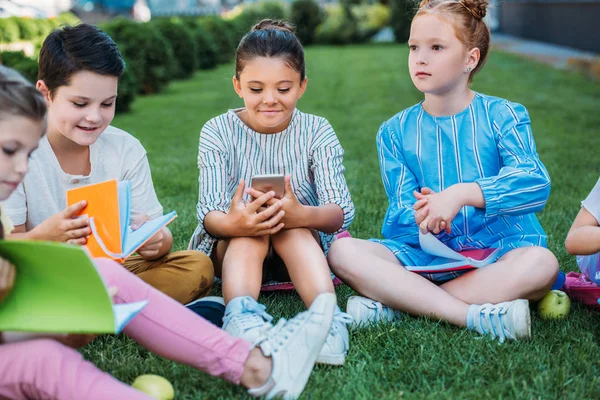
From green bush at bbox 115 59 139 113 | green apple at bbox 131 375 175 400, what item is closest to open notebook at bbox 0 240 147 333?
green apple at bbox 131 375 175 400

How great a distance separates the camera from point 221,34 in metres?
18.5

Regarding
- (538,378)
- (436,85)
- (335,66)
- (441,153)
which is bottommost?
(335,66)

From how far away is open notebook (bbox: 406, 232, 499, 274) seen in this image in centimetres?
275

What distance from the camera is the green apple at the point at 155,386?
2.07m

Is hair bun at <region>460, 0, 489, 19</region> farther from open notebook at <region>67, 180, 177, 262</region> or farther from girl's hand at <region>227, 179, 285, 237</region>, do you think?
open notebook at <region>67, 180, 177, 262</region>

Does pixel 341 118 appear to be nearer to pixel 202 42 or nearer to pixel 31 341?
pixel 31 341

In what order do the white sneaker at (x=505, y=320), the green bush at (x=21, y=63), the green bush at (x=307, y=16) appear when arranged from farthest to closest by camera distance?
the green bush at (x=307, y=16), the green bush at (x=21, y=63), the white sneaker at (x=505, y=320)

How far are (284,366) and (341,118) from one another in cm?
669

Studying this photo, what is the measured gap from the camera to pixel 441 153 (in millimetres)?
3012

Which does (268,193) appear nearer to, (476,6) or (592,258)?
(476,6)

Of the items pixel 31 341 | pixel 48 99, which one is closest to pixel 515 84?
pixel 48 99

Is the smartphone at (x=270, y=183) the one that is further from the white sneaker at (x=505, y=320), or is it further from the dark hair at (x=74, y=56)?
the white sneaker at (x=505, y=320)

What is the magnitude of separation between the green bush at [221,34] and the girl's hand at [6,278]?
1613 centimetres

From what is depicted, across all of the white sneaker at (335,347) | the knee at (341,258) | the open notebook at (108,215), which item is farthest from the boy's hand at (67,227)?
the knee at (341,258)
